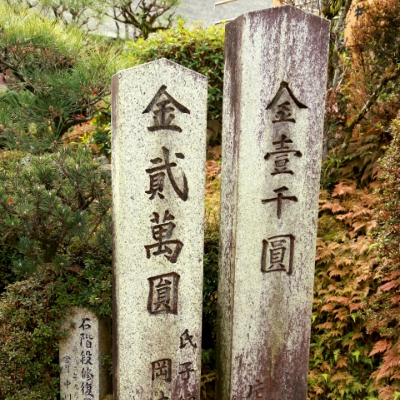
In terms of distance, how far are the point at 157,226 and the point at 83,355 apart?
4.31 feet

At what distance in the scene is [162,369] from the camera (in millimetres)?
3092

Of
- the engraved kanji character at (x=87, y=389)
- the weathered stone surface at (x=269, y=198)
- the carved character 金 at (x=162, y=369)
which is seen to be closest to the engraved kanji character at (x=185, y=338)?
the carved character 金 at (x=162, y=369)

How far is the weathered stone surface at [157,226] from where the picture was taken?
2725 millimetres

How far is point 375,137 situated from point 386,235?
1.93m

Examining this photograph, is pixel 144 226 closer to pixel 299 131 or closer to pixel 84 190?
pixel 84 190

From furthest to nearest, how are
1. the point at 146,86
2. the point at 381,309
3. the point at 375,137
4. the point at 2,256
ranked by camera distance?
the point at 375,137, the point at 2,256, the point at 381,309, the point at 146,86

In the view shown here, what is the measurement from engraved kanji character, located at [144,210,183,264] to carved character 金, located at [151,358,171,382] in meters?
0.68

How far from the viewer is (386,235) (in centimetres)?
359

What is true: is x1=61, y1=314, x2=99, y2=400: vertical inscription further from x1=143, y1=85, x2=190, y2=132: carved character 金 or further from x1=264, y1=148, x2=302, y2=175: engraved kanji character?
x1=264, y1=148, x2=302, y2=175: engraved kanji character

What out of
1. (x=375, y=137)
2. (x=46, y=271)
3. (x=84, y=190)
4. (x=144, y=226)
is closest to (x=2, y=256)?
(x=46, y=271)

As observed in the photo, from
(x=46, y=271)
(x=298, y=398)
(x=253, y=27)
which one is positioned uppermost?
(x=253, y=27)

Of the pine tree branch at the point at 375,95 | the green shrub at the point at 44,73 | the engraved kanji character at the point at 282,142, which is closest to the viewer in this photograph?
the engraved kanji character at the point at 282,142

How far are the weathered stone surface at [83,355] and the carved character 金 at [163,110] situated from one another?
1.53 m

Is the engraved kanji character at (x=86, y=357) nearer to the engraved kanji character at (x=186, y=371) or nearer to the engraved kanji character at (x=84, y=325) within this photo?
the engraved kanji character at (x=84, y=325)
